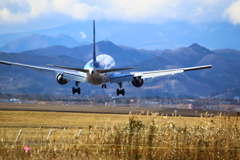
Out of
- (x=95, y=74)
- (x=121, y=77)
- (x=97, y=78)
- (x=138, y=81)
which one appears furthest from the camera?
(x=121, y=77)

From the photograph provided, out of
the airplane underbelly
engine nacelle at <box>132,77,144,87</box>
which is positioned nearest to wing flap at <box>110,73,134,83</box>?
engine nacelle at <box>132,77,144,87</box>

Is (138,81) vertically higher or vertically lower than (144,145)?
higher

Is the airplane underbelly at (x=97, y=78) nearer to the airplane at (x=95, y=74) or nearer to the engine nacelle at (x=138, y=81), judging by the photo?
the airplane at (x=95, y=74)

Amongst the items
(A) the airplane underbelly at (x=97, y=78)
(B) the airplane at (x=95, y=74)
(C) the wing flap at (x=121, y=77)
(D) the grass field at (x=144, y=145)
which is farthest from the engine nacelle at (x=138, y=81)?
(D) the grass field at (x=144, y=145)

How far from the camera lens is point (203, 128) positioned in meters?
28.9

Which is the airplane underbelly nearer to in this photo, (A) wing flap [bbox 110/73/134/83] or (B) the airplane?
(B) the airplane

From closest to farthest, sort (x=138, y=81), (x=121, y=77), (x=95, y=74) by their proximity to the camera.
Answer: (x=95, y=74) < (x=138, y=81) < (x=121, y=77)

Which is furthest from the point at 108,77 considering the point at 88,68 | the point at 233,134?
the point at 233,134

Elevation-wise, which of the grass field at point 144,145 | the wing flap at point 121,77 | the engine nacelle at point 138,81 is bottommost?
the grass field at point 144,145

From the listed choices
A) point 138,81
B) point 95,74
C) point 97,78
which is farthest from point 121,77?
point 95,74

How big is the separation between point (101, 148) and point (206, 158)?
6583mm

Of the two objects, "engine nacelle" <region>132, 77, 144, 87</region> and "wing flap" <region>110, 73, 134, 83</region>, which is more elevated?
"wing flap" <region>110, 73, 134, 83</region>

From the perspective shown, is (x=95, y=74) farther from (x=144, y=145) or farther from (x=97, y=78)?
(x=144, y=145)

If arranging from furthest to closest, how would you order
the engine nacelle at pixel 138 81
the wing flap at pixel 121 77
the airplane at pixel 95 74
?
the wing flap at pixel 121 77 → the engine nacelle at pixel 138 81 → the airplane at pixel 95 74
